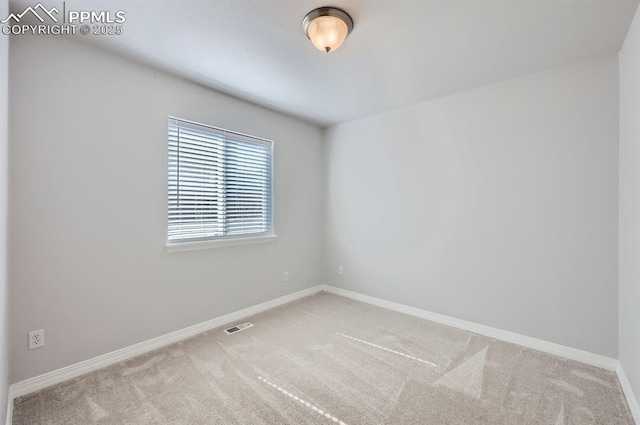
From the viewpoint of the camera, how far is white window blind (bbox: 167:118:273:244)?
8.67 ft

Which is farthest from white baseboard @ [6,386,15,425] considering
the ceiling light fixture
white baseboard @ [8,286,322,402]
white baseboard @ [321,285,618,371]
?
white baseboard @ [321,285,618,371]

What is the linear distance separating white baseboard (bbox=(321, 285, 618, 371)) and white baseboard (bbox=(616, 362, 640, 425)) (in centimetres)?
13

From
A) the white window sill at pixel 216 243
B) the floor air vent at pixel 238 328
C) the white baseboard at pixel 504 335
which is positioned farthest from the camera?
the floor air vent at pixel 238 328

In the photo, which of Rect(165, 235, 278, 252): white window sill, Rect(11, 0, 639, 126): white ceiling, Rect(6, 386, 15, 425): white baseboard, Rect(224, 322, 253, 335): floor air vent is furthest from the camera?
Rect(224, 322, 253, 335): floor air vent

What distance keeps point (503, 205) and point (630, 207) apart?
86cm

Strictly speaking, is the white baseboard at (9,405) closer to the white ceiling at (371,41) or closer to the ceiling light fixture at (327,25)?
the white ceiling at (371,41)

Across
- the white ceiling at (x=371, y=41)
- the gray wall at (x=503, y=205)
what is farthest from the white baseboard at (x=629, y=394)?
the white ceiling at (x=371, y=41)

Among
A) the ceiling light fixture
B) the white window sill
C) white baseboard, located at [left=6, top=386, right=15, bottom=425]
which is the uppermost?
the ceiling light fixture

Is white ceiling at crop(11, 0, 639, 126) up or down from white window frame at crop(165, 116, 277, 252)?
up

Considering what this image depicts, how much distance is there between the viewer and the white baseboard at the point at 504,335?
2217 mm

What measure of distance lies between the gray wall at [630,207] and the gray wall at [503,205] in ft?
0.45

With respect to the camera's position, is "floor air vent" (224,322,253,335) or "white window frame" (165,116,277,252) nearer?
"white window frame" (165,116,277,252)

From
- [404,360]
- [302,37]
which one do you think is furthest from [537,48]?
[404,360]

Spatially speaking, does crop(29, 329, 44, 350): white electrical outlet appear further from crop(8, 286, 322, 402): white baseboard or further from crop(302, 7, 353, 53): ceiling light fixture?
crop(302, 7, 353, 53): ceiling light fixture
